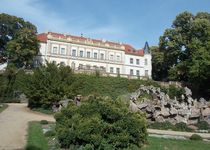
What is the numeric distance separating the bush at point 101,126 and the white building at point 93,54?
142 ft

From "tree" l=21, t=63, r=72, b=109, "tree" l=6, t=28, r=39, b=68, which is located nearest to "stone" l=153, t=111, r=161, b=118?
"tree" l=21, t=63, r=72, b=109

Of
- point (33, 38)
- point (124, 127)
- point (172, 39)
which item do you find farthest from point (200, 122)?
point (33, 38)

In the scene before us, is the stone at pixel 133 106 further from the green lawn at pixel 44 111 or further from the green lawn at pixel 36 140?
the green lawn at pixel 44 111

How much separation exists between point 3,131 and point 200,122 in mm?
16019

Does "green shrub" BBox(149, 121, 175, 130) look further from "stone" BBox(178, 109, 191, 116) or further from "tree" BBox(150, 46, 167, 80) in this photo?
"tree" BBox(150, 46, 167, 80)

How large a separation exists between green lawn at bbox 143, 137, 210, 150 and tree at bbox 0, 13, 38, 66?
39586 mm

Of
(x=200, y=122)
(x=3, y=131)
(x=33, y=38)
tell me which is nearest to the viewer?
(x=3, y=131)

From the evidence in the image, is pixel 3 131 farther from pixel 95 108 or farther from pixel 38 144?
pixel 95 108

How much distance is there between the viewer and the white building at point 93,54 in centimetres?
6177

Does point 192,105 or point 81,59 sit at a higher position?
point 81,59

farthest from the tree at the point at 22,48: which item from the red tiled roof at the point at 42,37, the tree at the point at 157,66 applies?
the tree at the point at 157,66

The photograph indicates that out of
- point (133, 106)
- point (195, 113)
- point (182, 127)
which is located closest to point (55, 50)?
point (133, 106)

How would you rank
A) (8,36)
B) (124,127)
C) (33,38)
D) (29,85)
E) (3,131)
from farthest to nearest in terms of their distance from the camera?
(8,36)
(33,38)
(29,85)
(3,131)
(124,127)

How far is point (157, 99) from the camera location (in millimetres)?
28844
